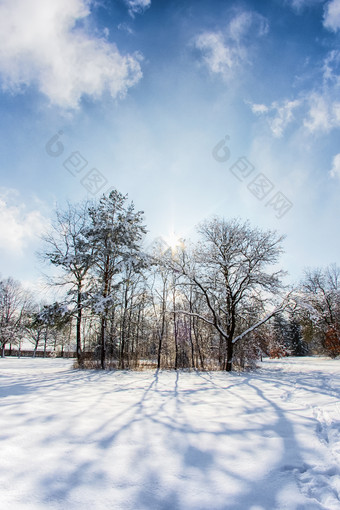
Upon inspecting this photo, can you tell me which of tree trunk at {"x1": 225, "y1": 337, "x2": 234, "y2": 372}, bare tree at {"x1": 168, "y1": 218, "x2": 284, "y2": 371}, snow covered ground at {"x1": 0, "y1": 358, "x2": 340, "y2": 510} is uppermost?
bare tree at {"x1": 168, "y1": 218, "x2": 284, "y2": 371}

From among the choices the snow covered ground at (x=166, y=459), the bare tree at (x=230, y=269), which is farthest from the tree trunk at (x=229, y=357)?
the snow covered ground at (x=166, y=459)

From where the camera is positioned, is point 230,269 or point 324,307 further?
point 324,307

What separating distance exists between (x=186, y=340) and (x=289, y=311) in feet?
33.0

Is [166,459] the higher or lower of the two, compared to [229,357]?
higher

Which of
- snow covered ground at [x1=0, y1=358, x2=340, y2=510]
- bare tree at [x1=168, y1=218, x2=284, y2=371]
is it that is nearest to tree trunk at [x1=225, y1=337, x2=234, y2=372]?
bare tree at [x1=168, y1=218, x2=284, y2=371]

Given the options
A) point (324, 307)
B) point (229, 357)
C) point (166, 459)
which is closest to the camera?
point (166, 459)

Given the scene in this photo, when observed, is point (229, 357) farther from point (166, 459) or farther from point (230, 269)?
point (166, 459)

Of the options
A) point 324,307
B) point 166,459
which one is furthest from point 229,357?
point 324,307

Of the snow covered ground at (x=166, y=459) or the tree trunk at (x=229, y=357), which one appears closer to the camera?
the snow covered ground at (x=166, y=459)

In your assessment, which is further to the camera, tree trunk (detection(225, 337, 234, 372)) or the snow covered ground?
tree trunk (detection(225, 337, 234, 372))

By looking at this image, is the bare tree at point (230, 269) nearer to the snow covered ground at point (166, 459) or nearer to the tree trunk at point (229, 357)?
the tree trunk at point (229, 357)

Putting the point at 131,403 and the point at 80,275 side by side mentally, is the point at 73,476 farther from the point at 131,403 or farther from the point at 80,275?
the point at 80,275

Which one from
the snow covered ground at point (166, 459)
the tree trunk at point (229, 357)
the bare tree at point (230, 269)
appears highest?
the bare tree at point (230, 269)

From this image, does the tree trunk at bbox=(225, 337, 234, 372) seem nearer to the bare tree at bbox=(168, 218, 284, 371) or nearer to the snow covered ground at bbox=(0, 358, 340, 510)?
the bare tree at bbox=(168, 218, 284, 371)
